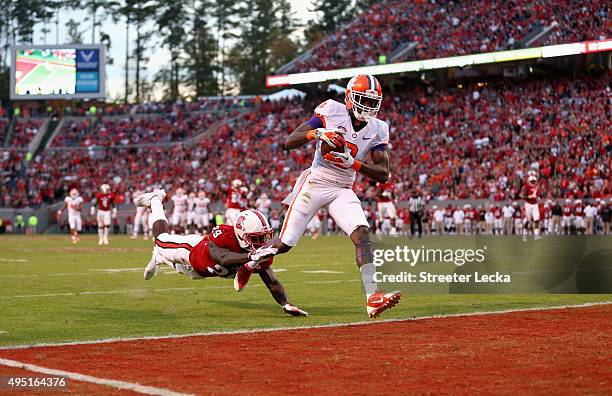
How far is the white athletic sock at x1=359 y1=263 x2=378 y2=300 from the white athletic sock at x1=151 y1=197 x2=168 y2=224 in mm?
3015

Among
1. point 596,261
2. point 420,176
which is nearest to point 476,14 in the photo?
point 420,176

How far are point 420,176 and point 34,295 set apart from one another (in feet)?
92.9

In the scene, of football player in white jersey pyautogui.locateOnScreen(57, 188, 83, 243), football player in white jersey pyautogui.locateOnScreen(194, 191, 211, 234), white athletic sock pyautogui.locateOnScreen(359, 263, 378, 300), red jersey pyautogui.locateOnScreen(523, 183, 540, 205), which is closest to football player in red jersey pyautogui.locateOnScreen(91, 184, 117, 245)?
football player in white jersey pyautogui.locateOnScreen(57, 188, 83, 243)

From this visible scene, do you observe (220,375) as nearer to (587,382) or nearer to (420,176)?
(587,382)

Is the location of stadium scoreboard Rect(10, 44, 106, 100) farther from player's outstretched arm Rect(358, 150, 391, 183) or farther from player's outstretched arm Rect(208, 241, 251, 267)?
player's outstretched arm Rect(358, 150, 391, 183)

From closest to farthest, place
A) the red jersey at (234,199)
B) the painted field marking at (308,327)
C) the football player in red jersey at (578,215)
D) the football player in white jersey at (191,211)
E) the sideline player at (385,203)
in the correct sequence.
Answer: the painted field marking at (308,327) → the red jersey at (234,199) → the sideline player at (385,203) → the football player in red jersey at (578,215) → the football player in white jersey at (191,211)

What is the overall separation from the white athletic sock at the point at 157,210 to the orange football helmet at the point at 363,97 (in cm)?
314

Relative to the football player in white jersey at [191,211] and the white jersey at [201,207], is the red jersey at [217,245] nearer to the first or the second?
the white jersey at [201,207]

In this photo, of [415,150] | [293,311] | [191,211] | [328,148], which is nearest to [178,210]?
[191,211]

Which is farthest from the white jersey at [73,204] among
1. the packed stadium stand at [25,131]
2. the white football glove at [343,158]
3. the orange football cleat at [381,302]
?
the packed stadium stand at [25,131]

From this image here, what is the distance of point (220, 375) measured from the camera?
6.00 m

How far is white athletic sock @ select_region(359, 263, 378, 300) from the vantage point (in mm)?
8867

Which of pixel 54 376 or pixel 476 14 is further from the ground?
pixel 476 14

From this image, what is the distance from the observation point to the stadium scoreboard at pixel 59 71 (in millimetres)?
48438
